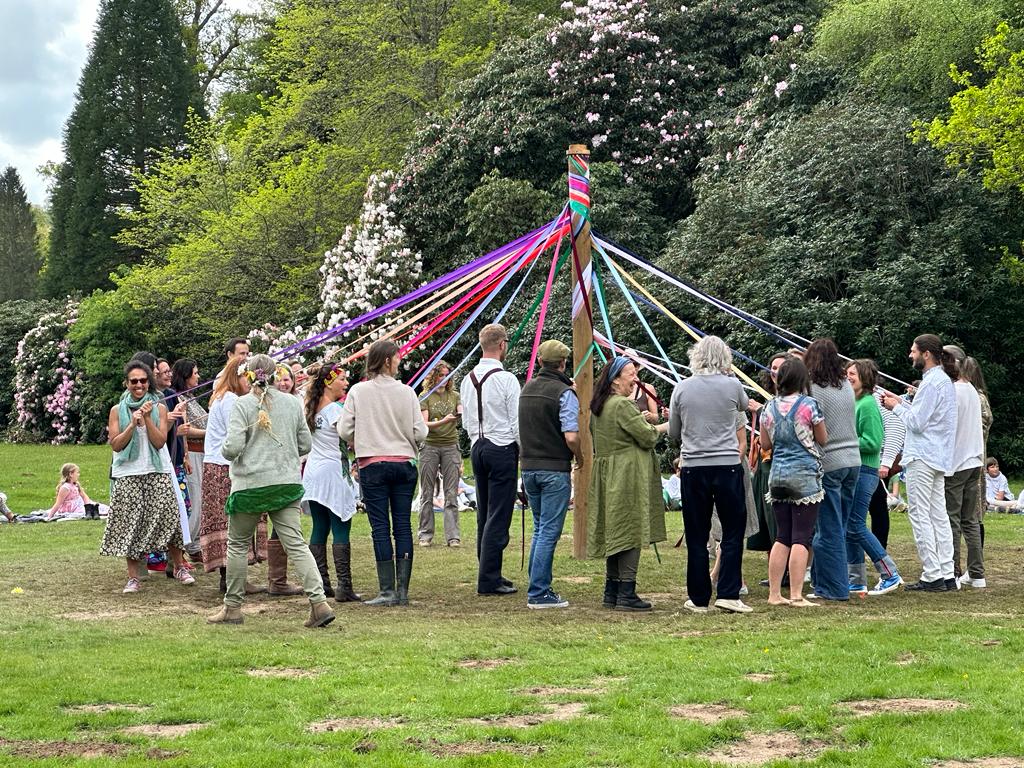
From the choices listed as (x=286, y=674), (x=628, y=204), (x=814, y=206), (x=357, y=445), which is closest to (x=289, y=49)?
(x=628, y=204)

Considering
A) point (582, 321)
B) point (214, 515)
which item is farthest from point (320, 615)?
point (582, 321)

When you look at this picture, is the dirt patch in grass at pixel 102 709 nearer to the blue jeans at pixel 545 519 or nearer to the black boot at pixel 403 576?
the black boot at pixel 403 576

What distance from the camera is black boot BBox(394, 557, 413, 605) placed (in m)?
8.49

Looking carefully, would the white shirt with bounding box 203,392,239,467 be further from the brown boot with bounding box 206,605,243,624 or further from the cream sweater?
the brown boot with bounding box 206,605,243,624

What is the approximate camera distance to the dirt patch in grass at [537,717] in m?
5.19

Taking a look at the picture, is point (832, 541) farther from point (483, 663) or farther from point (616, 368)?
point (483, 663)

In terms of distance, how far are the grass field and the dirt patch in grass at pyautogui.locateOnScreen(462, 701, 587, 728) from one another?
2cm

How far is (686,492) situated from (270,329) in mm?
19528

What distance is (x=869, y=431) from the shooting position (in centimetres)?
863

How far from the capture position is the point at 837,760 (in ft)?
15.0

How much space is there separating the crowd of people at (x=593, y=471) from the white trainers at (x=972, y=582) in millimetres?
14

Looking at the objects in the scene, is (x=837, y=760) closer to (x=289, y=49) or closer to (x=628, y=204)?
(x=628, y=204)

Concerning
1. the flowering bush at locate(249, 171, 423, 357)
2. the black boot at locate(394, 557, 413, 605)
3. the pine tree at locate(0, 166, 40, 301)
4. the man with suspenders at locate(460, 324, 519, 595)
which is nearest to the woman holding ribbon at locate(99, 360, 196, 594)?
the black boot at locate(394, 557, 413, 605)

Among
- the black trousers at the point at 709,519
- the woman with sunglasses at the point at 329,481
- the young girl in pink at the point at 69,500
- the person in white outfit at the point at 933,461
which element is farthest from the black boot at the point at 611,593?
the young girl in pink at the point at 69,500
